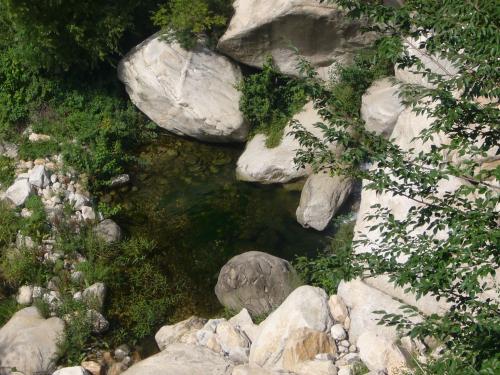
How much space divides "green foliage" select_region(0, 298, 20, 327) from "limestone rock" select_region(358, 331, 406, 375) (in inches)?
209

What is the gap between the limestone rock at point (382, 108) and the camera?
37.2ft

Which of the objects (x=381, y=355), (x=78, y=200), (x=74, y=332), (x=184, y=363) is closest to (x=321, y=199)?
(x=381, y=355)

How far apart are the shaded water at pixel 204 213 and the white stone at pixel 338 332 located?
7.19 feet

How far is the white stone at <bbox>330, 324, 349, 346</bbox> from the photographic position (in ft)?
26.9

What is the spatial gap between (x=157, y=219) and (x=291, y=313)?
13.7 ft

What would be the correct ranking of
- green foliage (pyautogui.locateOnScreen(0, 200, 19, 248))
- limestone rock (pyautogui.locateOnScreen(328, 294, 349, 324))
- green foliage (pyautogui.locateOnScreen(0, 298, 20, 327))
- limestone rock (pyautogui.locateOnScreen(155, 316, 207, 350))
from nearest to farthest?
limestone rock (pyautogui.locateOnScreen(328, 294, 349, 324)) < limestone rock (pyautogui.locateOnScreen(155, 316, 207, 350)) < green foliage (pyautogui.locateOnScreen(0, 298, 20, 327)) < green foliage (pyautogui.locateOnScreen(0, 200, 19, 248))

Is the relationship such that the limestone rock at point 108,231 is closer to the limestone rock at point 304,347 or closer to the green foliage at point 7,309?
the green foliage at point 7,309

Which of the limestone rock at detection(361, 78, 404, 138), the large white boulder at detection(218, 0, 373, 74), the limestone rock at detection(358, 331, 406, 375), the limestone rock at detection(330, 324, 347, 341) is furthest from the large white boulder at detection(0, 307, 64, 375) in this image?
the large white boulder at detection(218, 0, 373, 74)

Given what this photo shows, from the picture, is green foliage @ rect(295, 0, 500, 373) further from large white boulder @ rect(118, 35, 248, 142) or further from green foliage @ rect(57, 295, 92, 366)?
large white boulder @ rect(118, 35, 248, 142)

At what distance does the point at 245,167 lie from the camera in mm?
12664

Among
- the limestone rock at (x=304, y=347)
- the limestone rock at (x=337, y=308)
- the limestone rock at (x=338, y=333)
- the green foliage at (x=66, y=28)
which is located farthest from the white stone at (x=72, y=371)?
the green foliage at (x=66, y=28)

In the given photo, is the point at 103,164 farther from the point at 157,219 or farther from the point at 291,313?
the point at 291,313

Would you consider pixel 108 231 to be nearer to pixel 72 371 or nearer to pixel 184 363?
pixel 72 371

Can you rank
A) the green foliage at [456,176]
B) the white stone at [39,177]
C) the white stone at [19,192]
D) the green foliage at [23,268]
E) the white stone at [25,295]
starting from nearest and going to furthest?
the green foliage at [456,176] < the white stone at [25,295] < the green foliage at [23,268] < the white stone at [19,192] < the white stone at [39,177]
